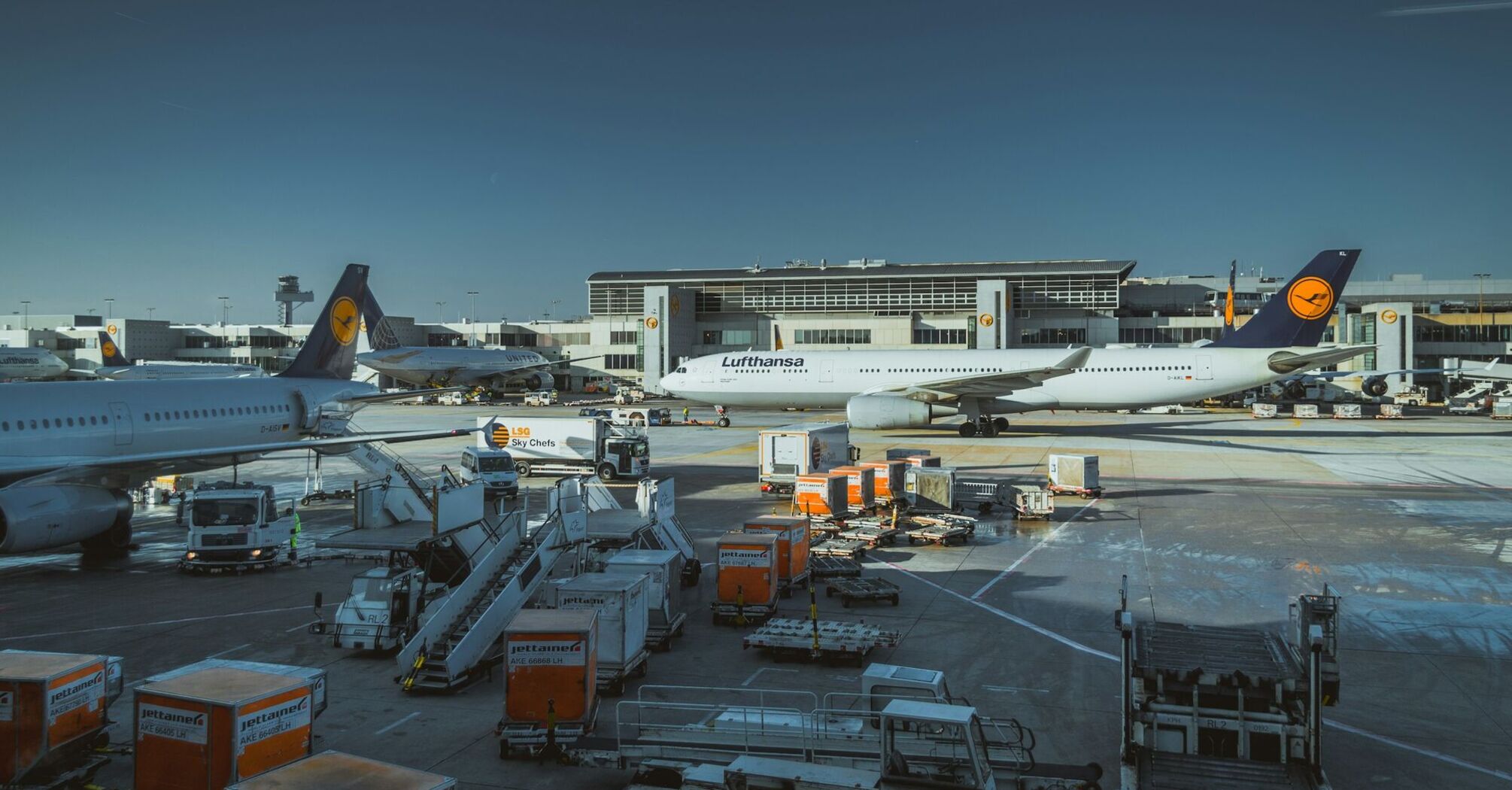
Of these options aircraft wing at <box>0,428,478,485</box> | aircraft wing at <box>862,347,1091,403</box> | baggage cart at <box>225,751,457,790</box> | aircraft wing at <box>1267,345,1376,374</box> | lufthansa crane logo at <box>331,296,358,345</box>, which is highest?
lufthansa crane logo at <box>331,296,358,345</box>

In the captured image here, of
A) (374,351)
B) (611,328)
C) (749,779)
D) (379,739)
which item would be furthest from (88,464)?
(611,328)

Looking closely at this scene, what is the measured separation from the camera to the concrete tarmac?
11.5 meters

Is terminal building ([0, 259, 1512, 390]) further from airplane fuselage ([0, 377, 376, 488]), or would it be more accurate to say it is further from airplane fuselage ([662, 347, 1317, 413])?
airplane fuselage ([0, 377, 376, 488])

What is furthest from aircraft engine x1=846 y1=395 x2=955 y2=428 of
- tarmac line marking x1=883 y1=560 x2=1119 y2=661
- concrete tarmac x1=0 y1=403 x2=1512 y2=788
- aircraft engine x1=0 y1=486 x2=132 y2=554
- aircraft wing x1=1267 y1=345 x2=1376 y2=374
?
aircraft engine x1=0 y1=486 x2=132 y2=554

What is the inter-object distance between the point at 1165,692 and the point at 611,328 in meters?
102

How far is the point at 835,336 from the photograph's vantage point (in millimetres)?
95625

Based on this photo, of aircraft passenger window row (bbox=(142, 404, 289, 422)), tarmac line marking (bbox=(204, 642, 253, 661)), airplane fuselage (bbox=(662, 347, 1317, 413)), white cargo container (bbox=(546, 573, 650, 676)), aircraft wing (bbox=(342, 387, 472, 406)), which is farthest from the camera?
airplane fuselage (bbox=(662, 347, 1317, 413))

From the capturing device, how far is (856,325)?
94.9 meters

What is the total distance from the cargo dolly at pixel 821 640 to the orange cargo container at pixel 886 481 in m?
13.1

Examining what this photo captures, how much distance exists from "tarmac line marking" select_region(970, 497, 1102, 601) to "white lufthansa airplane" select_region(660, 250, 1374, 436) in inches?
757

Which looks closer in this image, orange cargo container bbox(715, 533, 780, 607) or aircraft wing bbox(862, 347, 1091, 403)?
orange cargo container bbox(715, 533, 780, 607)

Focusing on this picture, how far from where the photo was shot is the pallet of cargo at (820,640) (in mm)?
14461

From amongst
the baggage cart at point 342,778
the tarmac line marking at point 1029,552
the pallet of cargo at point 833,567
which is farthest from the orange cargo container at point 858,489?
the baggage cart at point 342,778

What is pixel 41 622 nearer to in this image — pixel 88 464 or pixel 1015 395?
pixel 88 464
